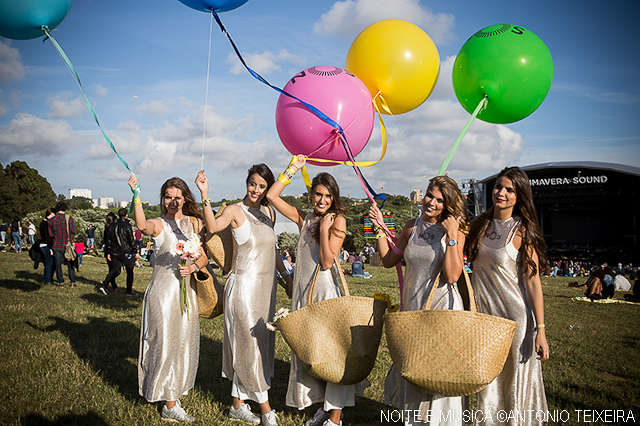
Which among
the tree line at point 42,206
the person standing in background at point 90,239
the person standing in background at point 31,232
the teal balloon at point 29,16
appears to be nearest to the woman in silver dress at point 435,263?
the teal balloon at point 29,16

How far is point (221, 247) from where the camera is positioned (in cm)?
350

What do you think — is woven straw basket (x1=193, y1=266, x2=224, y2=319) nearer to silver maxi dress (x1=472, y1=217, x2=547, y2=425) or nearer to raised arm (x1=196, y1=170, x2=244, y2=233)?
raised arm (x1=196, y1=170, x2=244, y2=233)

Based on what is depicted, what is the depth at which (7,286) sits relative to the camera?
347 inches

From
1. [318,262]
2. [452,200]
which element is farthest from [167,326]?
[452,200]

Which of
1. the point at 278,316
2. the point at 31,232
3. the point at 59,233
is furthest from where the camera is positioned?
the point at 31,232

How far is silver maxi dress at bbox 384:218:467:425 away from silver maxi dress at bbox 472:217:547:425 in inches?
9.6

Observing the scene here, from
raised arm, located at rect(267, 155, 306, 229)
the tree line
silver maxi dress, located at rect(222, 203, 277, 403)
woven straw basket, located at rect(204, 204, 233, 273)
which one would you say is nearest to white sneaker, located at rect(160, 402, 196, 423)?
silver maxi dress, located at rect(222, 203, 277, 403)

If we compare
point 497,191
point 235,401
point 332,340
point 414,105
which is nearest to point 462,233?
point 497,191

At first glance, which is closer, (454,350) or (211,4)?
(454,350)

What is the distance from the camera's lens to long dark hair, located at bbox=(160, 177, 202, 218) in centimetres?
346

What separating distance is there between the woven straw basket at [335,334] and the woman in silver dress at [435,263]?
32cm

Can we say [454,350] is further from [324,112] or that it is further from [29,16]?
[29,16]

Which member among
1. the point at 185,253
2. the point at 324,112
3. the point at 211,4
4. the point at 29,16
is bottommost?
the point at 185,253

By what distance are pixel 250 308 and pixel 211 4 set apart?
2446 mm
